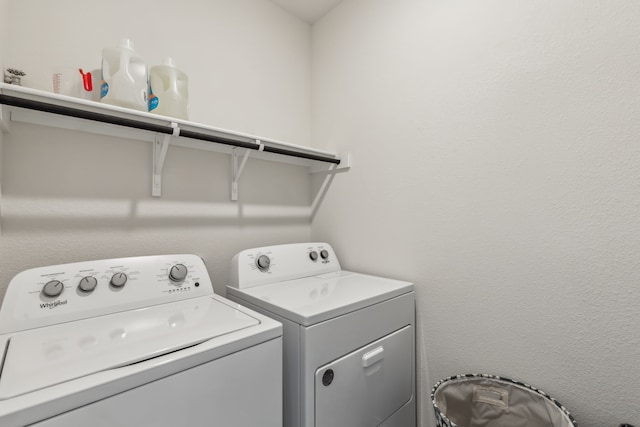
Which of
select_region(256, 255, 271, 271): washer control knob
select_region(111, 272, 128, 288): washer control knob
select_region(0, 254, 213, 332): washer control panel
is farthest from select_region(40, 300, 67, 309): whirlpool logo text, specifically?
select_region(256, 255, 271, 271): washer control knob

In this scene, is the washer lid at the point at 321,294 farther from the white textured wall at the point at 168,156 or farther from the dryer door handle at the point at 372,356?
the white textured wall at the point at 168,156

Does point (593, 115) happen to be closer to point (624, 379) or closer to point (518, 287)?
point (518, 287)

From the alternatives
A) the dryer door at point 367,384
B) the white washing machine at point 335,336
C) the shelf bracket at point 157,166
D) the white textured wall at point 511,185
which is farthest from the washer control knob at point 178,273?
the white textured wall at point 511,185

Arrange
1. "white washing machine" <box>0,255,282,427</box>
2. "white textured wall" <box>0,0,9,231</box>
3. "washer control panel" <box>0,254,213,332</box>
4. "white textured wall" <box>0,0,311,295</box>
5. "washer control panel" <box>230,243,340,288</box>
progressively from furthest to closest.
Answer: "washer control panel" <box>230,243,340,288</box>, "white textured wall" <box>0,0,311,295</box>, "white textured wall" <box>0,0,9,231</box>, "washer control panel" <box>0,254,213,332</box>, "white washing machine" <box>0,255,282,427</box>

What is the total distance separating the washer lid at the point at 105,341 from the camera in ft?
1.95

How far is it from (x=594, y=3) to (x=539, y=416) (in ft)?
4.78

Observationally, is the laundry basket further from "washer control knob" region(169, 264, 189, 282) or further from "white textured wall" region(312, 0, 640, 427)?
"washer control knob" region(169, 264, 189, 282)

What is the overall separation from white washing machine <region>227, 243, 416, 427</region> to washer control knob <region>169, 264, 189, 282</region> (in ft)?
0.78

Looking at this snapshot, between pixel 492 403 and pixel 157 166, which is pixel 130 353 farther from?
pixel 492 403

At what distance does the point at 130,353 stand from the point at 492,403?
1.27 metres

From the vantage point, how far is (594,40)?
37.7 inches

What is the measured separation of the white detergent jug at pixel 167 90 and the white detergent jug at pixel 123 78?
0.27 feet

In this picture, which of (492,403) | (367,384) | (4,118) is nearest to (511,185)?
(492,403)

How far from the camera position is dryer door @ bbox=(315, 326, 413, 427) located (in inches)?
38.7
